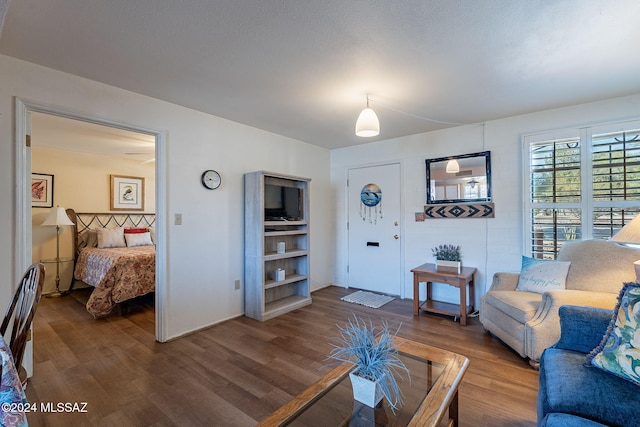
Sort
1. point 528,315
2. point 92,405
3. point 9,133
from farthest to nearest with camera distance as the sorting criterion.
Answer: point 528,315
point 9,133
point 92,405

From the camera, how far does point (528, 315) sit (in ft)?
7.42

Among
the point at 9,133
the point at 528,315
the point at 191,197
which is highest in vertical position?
the point at 9,133

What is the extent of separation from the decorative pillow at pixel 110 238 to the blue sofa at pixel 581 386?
5506mm

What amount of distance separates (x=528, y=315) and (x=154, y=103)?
3743 millimetres

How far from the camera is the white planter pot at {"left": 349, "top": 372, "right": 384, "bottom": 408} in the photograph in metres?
1.26

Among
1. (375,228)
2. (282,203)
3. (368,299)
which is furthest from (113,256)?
(375,228)

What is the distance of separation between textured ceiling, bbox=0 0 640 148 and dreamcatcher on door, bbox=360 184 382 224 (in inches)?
63.3

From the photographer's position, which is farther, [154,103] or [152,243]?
[152,243]

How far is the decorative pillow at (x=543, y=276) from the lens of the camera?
8.29 feet

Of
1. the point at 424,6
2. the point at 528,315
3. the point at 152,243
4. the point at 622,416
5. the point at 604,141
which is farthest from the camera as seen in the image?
the point at 152,243

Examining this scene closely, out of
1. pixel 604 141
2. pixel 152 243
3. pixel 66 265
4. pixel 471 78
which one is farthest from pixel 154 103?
pixel 604 141

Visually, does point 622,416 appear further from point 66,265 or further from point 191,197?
point 66,265

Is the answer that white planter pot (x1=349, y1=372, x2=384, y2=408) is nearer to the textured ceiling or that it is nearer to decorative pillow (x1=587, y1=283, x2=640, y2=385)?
decorative pillow (x1=587, y1=283, x2=640, y2=385)

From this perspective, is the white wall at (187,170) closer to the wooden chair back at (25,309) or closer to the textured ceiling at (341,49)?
the textured ceiling at (341,49)
